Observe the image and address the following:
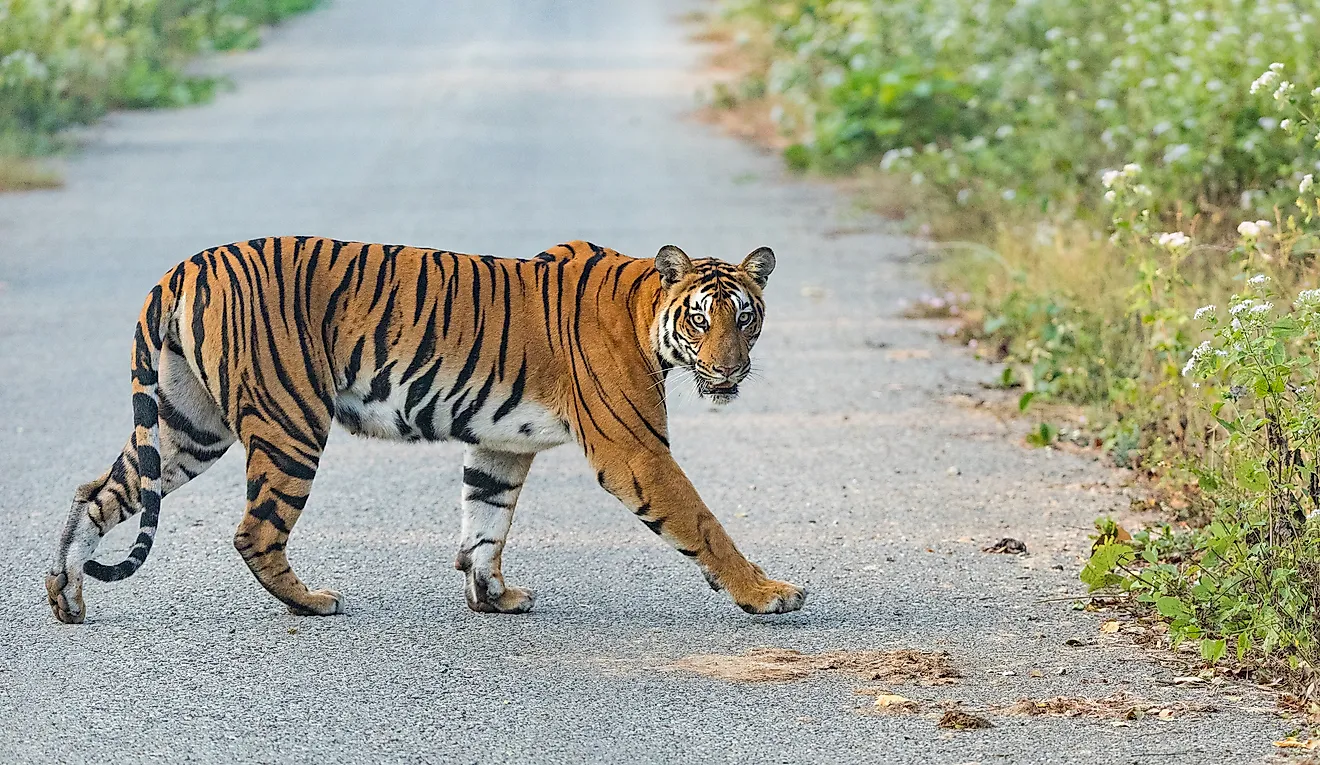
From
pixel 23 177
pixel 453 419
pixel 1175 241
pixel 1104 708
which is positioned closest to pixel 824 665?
pixel 1104 708

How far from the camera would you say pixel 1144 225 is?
23.0ft

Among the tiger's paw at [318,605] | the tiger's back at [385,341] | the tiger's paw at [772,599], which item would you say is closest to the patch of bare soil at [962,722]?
the tiger's paw at [772,599]

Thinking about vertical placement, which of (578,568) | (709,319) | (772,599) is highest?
(709,319)

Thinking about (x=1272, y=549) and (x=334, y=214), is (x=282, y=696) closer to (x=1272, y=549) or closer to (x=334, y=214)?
(x=1272, y=549)

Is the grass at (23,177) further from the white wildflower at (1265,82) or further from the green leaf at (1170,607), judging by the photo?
the green leaf at (1170,607)

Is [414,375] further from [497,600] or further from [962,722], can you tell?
[962,722]

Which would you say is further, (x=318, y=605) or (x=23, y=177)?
(x=23, y=177)

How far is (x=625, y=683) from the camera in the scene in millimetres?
5199

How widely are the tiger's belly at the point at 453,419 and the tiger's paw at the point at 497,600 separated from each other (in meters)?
0.45

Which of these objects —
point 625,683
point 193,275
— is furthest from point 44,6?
point 625,683

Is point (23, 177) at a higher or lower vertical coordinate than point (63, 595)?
lower

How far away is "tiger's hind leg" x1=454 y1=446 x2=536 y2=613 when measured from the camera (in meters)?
5.86

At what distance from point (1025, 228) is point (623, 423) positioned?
6.40m

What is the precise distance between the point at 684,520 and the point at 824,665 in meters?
0.63
